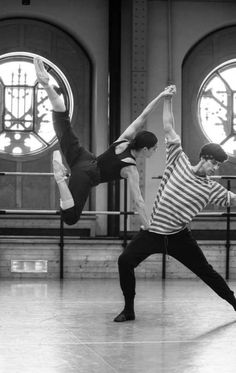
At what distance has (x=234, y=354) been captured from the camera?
486 centimetres

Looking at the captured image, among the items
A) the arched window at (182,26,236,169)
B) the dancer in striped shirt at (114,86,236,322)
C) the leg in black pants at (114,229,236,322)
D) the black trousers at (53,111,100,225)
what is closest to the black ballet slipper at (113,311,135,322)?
the dancer in striped shirt at (114,86,236,322)

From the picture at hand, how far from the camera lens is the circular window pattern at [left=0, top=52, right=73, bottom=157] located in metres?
11.4

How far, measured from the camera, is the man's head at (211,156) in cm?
586

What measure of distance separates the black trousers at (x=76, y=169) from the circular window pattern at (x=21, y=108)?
534 centimetres

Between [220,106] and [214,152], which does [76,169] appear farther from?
[220,106]

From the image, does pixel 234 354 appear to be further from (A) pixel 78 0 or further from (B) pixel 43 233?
(A) pixel 78 0

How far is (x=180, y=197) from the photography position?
6.07m

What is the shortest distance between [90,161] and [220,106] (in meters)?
5.92

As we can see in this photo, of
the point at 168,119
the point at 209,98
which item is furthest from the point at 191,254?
the point at 209,98

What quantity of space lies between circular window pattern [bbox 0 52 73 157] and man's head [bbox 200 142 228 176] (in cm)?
574

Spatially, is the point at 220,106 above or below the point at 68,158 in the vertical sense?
above

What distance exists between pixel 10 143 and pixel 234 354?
23.1ft

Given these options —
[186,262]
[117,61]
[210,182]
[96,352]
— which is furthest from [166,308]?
[117,61]

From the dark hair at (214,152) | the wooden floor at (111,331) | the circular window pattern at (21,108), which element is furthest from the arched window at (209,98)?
the dark hair at (214,152)
